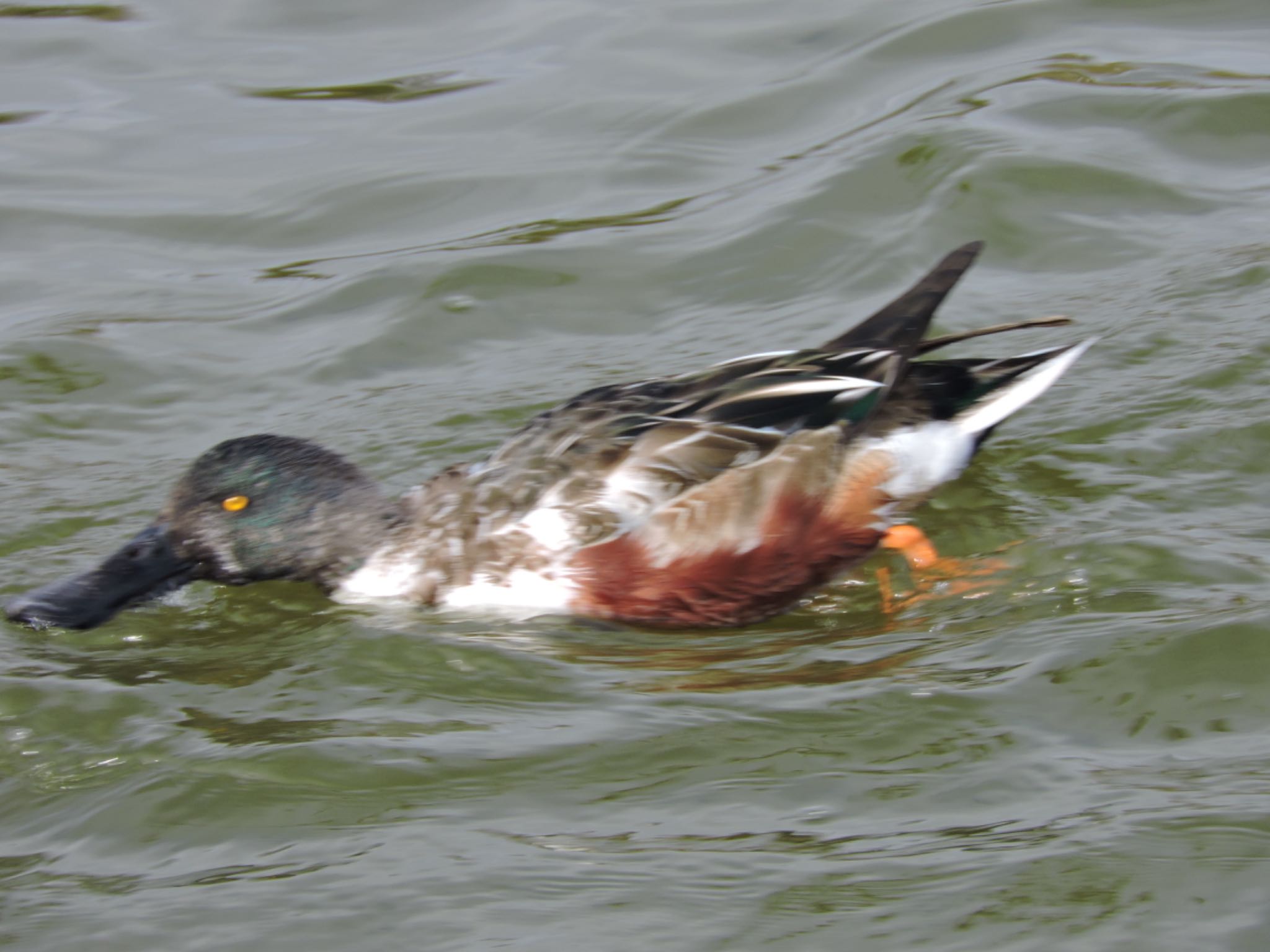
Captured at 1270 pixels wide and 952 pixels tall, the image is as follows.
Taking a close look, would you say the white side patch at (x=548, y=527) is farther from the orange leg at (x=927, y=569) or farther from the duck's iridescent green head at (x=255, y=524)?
the orange leg at (x=927, y=569)

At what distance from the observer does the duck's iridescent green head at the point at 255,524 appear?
5.67 m

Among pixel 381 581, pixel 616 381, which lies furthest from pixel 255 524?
pixel 616 381

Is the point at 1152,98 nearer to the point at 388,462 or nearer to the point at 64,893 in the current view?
the point at 388,462

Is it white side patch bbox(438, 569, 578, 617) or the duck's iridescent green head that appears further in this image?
the duck's iridescent green head

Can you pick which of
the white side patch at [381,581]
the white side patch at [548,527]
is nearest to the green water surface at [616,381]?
the white side patch at [381,581]

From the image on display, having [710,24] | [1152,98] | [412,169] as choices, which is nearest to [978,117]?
[1152,98]

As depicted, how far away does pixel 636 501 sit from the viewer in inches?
211

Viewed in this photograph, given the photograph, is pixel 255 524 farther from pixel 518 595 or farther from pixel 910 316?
pixel 910 316

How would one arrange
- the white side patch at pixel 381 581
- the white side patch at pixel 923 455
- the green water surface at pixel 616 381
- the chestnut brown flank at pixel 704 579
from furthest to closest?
the white side patch at pixel 923 455
the white side patch at pixel 381 581
the chestnut brown flank at pixel 704 579
the green water surface at pixel 616 381

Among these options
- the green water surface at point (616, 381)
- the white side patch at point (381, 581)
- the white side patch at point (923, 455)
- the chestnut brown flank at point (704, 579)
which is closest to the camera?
the green water surface at point (616, 381)

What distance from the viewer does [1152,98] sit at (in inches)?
365

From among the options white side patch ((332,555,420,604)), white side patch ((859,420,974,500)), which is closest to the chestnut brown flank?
white side patch ((859,420,974,500))

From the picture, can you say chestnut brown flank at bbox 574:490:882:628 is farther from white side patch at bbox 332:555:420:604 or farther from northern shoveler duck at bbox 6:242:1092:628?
white side patch at bbox 332:555:420:604

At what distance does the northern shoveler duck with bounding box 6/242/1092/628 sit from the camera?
5359 millimetres
